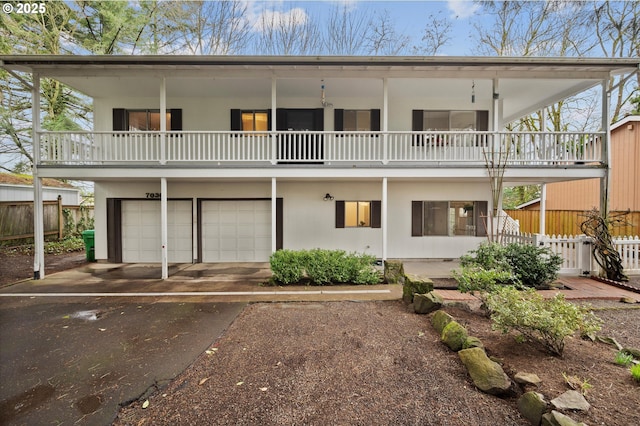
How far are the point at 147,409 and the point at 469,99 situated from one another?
11.5 meters

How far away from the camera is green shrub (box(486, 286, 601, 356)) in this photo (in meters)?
3.10

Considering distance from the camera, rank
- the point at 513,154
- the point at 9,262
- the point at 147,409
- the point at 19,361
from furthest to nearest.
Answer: the point at 9,262 < the point at 513,154 < the point at 19,361 < the point at 147,409

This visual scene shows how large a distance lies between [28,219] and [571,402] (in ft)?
57.5

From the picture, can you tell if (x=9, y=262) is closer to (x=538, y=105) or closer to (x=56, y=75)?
(x=56, y=75)

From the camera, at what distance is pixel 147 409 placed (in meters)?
2.61

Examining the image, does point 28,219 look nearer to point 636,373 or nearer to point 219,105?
point 219,105

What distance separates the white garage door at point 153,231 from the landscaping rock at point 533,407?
9549mm

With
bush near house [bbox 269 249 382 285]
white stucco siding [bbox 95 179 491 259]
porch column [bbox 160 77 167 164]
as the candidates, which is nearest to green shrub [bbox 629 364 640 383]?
bush near house [bbox 269 249 382 285]

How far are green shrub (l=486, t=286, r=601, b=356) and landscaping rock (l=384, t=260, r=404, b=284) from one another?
11.2 feet

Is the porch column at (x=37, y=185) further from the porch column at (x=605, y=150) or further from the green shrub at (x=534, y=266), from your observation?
the porch column at (x=605, y=150)

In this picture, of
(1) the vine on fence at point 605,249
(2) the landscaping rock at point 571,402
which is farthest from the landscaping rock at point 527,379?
(1) the vine on fence at point 605,249

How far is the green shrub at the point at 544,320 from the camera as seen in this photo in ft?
10.2

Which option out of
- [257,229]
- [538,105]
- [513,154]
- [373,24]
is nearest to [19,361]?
[257,229]

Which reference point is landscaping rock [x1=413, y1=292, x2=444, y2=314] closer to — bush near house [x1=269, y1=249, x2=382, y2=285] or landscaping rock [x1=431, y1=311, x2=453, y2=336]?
landscaping rock [x1=431, y1=311, x2=453, y2=336]
